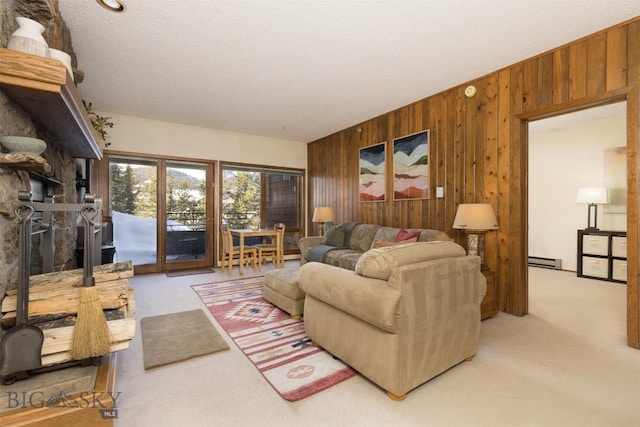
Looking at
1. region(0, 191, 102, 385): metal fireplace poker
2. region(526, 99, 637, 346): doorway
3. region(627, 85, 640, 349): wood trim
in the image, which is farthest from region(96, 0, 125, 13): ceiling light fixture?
region(526, 99, 637, 346): doorway

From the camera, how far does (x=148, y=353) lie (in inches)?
84.1

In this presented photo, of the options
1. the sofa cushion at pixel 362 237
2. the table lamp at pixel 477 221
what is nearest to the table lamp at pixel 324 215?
the sofa cushion at pixel 362 237

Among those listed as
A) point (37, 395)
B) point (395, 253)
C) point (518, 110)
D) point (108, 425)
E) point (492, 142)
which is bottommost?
point (108, 425)

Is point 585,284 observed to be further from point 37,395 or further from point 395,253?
point 37,395

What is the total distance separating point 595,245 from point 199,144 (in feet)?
22.0

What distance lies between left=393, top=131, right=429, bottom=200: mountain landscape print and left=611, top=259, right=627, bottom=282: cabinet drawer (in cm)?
313

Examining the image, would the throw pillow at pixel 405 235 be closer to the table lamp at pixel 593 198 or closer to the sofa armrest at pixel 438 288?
the sofa armrest at pixel 438 288

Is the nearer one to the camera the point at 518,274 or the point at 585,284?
the point at 518,274

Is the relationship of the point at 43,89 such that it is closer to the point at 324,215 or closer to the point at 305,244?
the point at 305,244

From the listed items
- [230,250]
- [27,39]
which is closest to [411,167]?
[230,250]

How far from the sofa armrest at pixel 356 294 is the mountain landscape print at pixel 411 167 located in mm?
2429

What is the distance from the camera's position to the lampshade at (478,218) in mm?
2818

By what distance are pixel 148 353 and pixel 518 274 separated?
3424 millimetres

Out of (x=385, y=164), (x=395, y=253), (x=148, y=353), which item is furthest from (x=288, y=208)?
(x=395, y=253)
